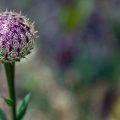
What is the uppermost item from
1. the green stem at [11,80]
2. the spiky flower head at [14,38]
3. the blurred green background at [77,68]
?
the spiky flower head at [14,38]

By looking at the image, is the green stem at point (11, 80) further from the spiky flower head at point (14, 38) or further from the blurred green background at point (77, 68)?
the blurred green background at point (77, 68)

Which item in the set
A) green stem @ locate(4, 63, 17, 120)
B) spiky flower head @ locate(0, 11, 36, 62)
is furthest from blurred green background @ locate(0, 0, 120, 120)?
spiky flower head @ locate(0, 11, 36, 62)

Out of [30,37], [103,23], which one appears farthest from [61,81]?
[30,37]

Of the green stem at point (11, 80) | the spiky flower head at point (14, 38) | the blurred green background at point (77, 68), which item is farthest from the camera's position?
the blurred green background at point (77, 68)

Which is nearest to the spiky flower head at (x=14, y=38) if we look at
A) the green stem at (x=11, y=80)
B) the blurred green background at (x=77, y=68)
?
the green stem at (x=11, y=80)

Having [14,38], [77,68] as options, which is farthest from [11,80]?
[77,68]

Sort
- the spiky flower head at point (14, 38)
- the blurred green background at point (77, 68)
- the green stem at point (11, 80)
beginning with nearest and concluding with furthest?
the spiky flower head at point (14, 38) < the green stem at point (11, 80) < the blurred green background at point (77, 68)
